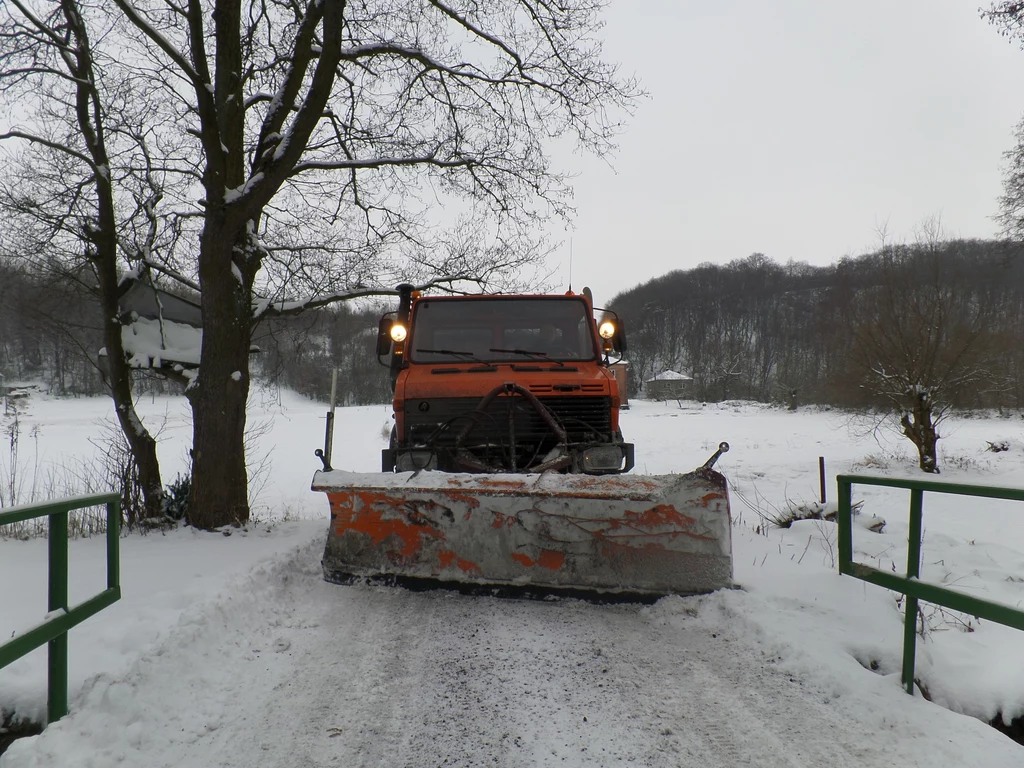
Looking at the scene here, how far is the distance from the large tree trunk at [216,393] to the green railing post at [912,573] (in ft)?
17.6

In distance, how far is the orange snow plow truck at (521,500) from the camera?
3.58 metres

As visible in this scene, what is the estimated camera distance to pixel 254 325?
6109 mm

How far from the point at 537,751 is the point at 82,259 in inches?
284

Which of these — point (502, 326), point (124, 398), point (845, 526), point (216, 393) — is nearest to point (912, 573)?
point (845, 526)

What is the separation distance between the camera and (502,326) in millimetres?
5387

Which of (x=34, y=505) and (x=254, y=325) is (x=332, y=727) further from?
(x=254, y=325)

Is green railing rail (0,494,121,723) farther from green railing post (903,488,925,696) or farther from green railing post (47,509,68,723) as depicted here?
green railing post (903,488,925,696)

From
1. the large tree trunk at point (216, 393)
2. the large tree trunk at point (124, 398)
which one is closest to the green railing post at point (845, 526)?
the large tree trunk at point (216, 393)

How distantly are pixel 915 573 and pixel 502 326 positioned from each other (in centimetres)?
370

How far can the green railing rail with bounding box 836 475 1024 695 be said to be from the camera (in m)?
2.08

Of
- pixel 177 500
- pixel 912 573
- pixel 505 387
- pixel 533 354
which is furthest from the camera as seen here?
pixel 177 500

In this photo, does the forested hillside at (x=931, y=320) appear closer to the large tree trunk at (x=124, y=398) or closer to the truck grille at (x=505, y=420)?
the truck grille at (x=505, y=420)

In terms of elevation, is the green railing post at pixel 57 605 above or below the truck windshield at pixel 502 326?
below

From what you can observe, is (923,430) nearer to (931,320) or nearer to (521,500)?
(931,320)
